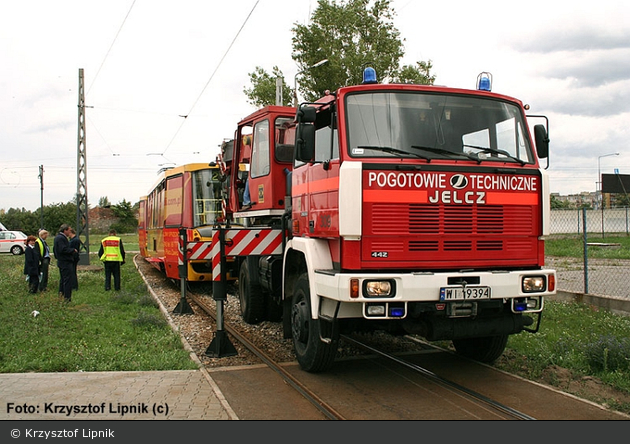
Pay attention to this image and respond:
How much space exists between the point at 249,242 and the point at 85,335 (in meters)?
2.79

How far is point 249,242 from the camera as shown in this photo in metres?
8.04

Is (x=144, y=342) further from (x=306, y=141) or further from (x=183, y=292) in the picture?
(x=306, y=141)

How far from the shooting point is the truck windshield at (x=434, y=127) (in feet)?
19.4

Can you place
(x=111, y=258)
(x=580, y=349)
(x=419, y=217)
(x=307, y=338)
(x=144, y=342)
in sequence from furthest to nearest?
(x=111, y=258) → (x=144, y=342) → (x=580, y=349) → (x=307, y=338) → (x=419, y=217)

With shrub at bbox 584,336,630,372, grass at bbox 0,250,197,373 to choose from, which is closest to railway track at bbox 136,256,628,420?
grass at bbox 0,250,197,373

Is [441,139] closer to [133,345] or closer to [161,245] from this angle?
[133,345]

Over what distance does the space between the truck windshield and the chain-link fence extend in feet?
15.9

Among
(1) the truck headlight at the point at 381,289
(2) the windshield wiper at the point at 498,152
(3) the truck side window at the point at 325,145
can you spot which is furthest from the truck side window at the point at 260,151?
(1) the truck headlight at the point at 381,289

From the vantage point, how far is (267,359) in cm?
724

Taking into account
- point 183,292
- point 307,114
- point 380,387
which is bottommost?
point 380,387

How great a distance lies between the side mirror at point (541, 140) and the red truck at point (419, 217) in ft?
0.04

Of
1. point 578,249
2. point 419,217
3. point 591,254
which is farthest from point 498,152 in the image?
point 578,249

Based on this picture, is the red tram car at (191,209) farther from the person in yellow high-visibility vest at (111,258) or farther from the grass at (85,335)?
the grass at (85,335)

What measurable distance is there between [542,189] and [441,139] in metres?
1.19
